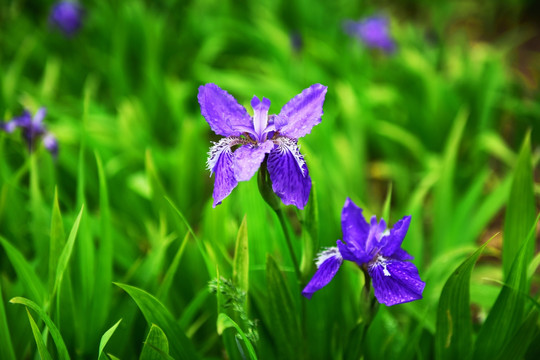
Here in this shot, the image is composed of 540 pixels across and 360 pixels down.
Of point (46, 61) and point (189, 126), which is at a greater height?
point (46, 61)

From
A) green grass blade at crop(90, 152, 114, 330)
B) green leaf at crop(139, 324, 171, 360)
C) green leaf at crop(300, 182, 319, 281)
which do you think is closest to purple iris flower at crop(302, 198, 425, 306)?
green leaf at crop(300, 182, 319, 281)

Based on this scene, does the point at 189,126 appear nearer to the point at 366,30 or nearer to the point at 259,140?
the point at 259,140

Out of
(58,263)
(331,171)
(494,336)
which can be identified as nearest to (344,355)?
(494,336)

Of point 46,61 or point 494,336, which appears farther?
point 46,61

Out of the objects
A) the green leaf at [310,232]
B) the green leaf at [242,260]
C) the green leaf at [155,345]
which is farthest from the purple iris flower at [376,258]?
the green leaf at [155,345]

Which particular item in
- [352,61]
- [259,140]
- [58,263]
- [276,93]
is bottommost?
[58,263]

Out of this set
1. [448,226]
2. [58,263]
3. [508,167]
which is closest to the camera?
[58,263]

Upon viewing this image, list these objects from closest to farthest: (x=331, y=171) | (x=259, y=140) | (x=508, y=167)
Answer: (x=259, y=140)
(x=331, y=171)
(x=508, y=167)
